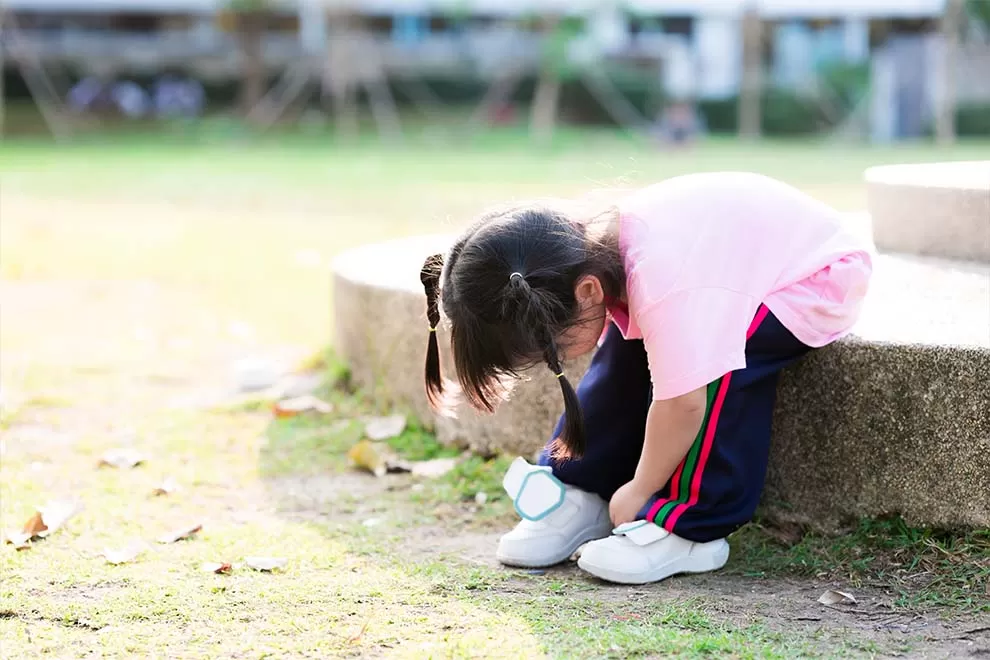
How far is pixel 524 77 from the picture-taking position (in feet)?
76.1

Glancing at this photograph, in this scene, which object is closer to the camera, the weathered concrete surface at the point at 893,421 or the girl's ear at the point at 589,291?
the girl's ear at the point at 589,291

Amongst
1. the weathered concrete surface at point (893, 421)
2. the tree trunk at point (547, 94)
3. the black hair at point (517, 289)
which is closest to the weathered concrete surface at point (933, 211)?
the weathered concrete surface at point (893, 421)

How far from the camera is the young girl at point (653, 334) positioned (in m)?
2.09

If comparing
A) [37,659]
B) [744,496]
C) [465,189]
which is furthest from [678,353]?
[465,189]

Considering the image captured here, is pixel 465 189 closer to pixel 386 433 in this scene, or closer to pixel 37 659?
pixel 386 433

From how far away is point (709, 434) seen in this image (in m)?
2.23

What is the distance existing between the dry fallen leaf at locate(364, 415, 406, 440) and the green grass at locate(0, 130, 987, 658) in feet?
0.18

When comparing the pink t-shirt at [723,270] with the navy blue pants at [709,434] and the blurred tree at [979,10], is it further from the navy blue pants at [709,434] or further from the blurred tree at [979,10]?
the blurred tree at [979,10]

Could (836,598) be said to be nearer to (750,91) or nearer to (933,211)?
(933,211)

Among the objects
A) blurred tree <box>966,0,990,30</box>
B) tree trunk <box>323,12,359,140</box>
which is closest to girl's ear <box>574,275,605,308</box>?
tree trunk <box>323,12,359,140</box>

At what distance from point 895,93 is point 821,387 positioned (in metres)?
21.7

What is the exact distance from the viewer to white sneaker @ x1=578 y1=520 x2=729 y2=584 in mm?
2227

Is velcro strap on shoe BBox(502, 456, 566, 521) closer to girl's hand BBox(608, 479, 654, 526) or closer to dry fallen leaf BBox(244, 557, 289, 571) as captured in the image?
girl's hand BBox(608, 479, 654, 526)

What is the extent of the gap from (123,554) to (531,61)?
71.1ft
